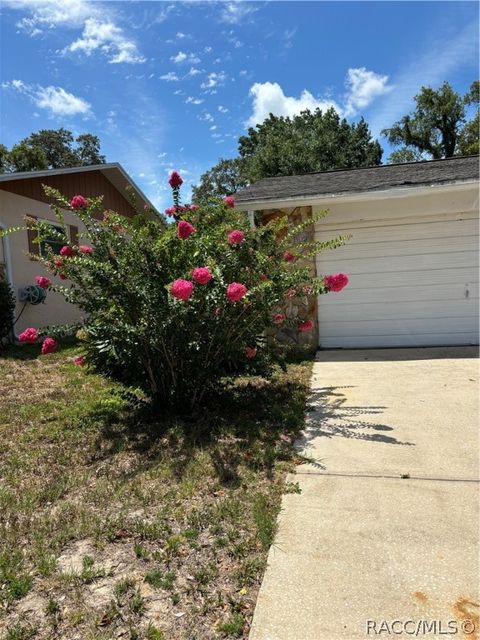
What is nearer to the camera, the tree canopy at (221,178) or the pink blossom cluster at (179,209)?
the pink blossom cluster at (179,209)

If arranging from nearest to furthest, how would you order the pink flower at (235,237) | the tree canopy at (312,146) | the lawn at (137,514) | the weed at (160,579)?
the lawn at (137,514) < the weed at (160,579) < the pink flower at (235,237) < the tree canopy at (312,146)

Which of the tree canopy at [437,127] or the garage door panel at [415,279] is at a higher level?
the tree canopy at [437,127]

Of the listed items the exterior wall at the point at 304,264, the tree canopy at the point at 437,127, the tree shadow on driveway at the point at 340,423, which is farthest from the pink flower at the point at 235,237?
the tree canopy at the point at 437,127

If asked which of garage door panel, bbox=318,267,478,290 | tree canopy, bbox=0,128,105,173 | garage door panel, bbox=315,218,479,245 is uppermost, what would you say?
tree canopy, bbox=0,128,105,173

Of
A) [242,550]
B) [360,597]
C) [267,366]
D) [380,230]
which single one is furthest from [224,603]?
[380,230]

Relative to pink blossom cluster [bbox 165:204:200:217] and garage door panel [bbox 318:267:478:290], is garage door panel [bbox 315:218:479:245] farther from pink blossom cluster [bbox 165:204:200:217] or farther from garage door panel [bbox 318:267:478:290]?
pink blossom cluster [bbox 165:204:200:217]

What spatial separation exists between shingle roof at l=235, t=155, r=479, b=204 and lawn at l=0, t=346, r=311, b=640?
3.86 meters

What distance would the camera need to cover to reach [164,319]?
157 inches

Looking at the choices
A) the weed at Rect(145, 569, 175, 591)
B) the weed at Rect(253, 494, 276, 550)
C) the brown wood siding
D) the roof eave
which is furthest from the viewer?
the brown wood siding

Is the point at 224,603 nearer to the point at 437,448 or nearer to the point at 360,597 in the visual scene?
the point at 360,597

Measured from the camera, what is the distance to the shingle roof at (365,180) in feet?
23.7

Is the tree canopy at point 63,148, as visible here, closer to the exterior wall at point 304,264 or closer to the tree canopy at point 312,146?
the tree canopy at point 312,146

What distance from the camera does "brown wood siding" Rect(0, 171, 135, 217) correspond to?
1041cm

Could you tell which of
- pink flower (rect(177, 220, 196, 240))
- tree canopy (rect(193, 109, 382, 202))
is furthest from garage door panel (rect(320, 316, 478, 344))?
tree canopy (rect(193, 109, 382, 202))
